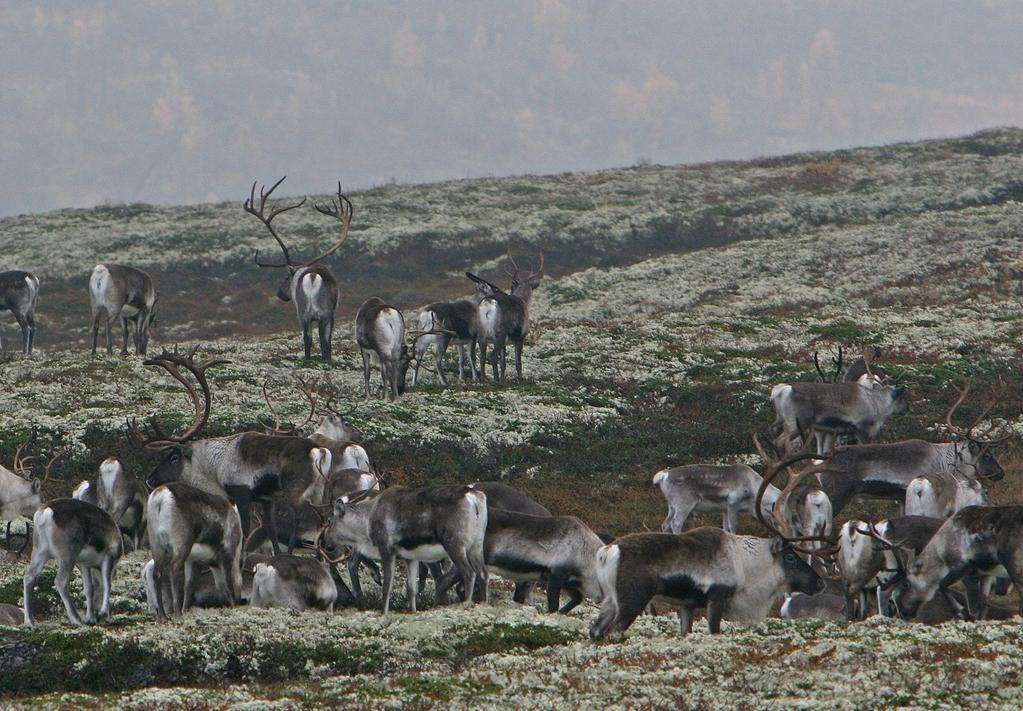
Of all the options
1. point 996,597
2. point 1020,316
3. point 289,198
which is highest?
point 289,198

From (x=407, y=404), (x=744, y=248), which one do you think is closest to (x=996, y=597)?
(x=407, y=404)

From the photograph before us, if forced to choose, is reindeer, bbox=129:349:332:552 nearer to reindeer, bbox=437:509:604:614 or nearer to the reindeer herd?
the reindeer herd

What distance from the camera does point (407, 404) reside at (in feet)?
89.7

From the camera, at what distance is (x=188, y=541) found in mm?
15070

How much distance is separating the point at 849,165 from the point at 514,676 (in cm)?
6418

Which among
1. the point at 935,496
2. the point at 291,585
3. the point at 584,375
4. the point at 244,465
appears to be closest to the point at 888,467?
Answer: the point at 935,496

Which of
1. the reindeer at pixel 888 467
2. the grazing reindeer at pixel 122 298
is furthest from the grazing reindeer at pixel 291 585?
the grazing reindeer at pixel 122 298

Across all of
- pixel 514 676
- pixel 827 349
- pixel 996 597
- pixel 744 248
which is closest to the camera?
pixel 514 676

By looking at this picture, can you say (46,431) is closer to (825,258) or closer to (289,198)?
(825,258)

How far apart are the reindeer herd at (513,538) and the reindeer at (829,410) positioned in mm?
2473

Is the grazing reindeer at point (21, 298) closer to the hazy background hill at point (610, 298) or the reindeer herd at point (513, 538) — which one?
the hazy background hill at point (610, 298)

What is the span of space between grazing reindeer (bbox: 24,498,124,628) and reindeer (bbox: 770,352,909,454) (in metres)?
13.0

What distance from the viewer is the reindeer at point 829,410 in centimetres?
2394

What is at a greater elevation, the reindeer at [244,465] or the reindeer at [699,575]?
the reindeer at [244,465]
